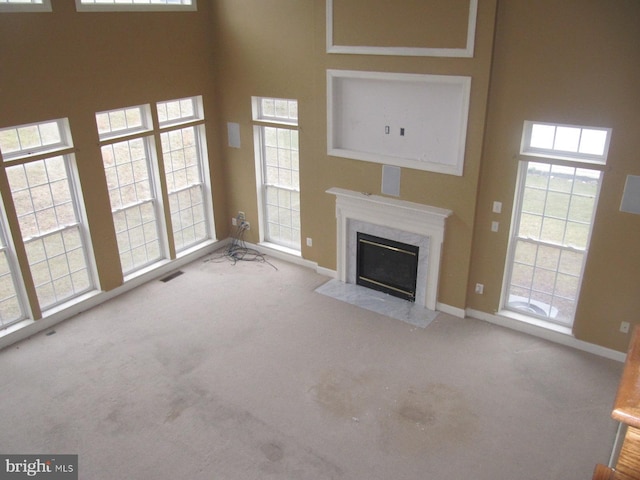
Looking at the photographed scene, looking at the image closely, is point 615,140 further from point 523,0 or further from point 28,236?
point 28,236

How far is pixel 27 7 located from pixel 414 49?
14.1ft

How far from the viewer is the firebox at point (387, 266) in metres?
6.88

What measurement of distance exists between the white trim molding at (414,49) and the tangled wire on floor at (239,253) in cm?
342

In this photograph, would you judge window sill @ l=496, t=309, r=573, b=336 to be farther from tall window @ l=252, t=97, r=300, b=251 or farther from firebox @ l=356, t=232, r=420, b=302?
tall window @ l=252, t=97, r=300, b=251

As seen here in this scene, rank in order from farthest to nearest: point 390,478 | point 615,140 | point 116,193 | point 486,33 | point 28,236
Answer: point 116,193 < point 28,236 < point 486,33 < point 615,140 < point 390,478

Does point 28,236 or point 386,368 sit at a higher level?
point 28,236

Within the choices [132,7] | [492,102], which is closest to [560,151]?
[492,102]

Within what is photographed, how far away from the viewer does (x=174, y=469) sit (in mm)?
4453

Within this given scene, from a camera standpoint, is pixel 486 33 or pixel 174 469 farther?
pixel 486 33

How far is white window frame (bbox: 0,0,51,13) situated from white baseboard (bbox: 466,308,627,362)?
20.3 ft

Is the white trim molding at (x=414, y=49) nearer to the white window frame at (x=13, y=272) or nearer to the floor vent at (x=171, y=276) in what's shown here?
the floor vent at (x=171, y=276)

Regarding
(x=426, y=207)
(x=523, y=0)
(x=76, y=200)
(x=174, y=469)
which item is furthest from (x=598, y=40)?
(x=76, y=200)

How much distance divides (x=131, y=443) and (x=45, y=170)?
346 centimetres

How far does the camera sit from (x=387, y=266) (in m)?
7.12
